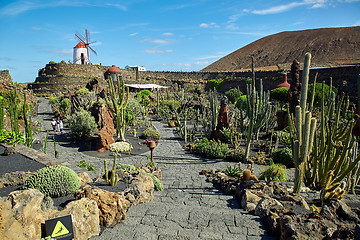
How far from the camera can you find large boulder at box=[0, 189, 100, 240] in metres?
2.99

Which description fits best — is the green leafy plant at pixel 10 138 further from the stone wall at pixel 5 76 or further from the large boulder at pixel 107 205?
the stone wall at pixel 5 76

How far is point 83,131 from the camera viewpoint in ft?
40.5

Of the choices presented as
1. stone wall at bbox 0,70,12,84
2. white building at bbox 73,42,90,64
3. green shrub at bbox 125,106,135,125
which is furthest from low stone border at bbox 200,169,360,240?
white building at bbox 73,42,90,64

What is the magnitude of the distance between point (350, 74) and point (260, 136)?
66.2 feet

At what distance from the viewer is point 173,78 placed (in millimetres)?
48969

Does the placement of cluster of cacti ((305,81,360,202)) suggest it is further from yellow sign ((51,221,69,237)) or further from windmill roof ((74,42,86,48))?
windmill roof ((74,42,86,48))

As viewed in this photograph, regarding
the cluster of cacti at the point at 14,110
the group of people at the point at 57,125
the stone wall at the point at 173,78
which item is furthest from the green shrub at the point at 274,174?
the stone wall at the point at 173,78

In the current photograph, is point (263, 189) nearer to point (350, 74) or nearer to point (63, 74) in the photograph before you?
point (350, 74)

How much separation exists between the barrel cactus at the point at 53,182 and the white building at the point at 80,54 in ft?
145

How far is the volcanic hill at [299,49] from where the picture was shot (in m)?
55.9

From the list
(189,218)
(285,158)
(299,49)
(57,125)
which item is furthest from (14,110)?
(299,49)

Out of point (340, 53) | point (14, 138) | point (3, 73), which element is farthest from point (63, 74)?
point (340, 53)

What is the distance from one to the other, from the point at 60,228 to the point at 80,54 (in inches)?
1811

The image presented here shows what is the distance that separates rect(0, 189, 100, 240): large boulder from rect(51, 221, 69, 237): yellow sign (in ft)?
0.66
